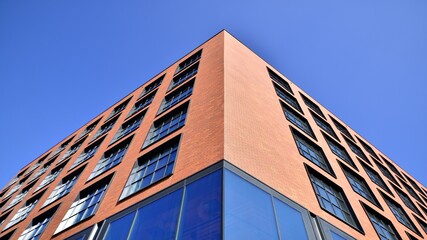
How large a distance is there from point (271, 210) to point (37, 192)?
1996 cm

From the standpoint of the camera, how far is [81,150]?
75.0ft

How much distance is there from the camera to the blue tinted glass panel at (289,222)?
8.12 metres

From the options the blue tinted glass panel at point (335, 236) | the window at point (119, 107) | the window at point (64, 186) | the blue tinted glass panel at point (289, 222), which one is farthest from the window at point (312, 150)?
the window at point (119, 107)

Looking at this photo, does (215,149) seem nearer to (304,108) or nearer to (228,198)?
(228,198)

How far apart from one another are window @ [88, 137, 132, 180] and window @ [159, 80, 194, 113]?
2932 mm

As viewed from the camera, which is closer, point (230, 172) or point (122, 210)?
point (230, 172)

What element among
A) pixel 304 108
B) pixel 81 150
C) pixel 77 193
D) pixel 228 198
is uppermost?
Answer: pixel 304 108

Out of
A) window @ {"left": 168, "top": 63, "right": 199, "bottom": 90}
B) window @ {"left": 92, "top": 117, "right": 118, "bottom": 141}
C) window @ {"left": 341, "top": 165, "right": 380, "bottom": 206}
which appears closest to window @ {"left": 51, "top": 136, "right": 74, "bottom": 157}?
window @ {"left": 92, "top": 117, "right": 118, "bottom": 141}

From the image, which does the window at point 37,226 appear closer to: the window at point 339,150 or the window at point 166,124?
the window at point 166,124

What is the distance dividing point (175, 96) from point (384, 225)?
14.3 meters

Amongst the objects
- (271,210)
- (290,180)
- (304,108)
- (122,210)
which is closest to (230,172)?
(271,210)

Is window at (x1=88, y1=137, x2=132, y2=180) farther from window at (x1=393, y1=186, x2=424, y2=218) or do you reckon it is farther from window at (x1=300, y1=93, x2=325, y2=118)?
window at (x1=393, y1=186, x2=424, y2=218)

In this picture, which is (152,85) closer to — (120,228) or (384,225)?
(120,228)

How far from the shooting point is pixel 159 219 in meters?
8.74
